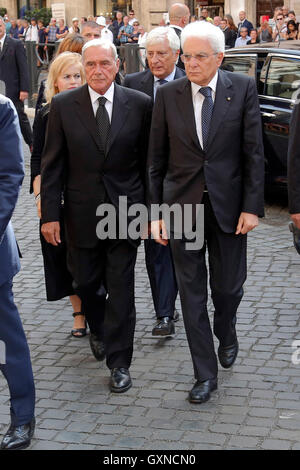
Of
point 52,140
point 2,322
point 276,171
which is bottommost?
point 276,171

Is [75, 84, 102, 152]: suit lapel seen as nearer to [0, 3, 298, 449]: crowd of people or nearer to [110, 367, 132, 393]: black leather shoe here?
[0, 3, 298, 449]: crowd of people

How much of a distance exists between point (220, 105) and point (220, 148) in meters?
0.23

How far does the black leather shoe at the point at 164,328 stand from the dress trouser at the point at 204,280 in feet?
3.30

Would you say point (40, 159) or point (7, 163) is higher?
point (7, 163)

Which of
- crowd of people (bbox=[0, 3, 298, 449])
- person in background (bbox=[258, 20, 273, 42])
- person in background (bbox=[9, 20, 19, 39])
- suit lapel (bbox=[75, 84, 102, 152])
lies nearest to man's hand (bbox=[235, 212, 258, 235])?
crowd of people (bbox=[0, 3, 298, 449])

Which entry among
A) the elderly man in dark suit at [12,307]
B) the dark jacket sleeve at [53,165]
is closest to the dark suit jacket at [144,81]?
the dark jacket sleeve at [53,165]

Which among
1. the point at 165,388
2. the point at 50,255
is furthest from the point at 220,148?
the point at 50,255

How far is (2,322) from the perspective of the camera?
14.9 feet

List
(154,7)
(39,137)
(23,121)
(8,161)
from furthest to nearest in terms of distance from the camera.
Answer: (154,7) → (23,121) → (39,137) → (8,161)

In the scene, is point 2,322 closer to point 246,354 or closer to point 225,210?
point 225,210

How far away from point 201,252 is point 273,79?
208 inches

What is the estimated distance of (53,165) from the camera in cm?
536

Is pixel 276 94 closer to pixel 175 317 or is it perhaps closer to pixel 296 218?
pixel 175 317
